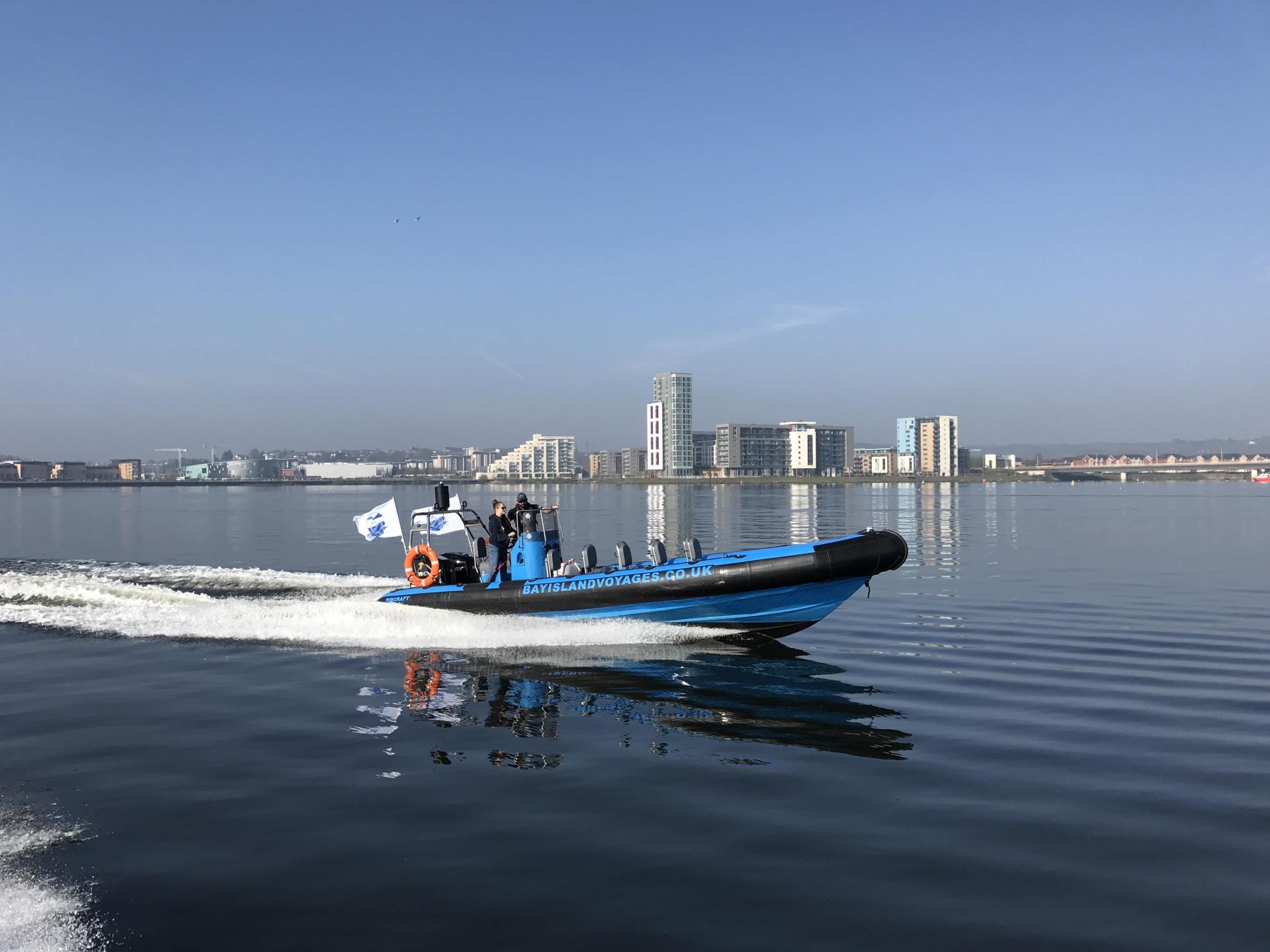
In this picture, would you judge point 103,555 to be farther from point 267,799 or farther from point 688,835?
point 688,835

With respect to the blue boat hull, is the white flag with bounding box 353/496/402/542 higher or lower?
higher

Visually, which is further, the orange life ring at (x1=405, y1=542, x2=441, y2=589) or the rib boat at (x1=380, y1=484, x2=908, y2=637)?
the orange life ring at (x1=405, y1=542, x2=441, y2=589)

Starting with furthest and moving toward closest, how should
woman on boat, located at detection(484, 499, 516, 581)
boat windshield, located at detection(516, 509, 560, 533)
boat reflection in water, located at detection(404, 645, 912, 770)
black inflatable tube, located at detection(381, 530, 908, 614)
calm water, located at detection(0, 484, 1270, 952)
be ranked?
woman on boat, located at detection(484, 499, 516, 581) < boat windshield, located at detection(516, 509, 560, 533) < black inflatable tube, located at detection(381, 530, 908, 614) < boat reflection in water, located at detection(404, 645, 912, 770) < calm water, located at detection(0, 484, 1270, 952)

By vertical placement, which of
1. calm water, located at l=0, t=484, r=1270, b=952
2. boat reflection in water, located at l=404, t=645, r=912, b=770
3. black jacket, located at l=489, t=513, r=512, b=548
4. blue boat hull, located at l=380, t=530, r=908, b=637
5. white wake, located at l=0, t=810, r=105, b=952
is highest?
black jacket, located at l=489, t=513, r=512, b=548

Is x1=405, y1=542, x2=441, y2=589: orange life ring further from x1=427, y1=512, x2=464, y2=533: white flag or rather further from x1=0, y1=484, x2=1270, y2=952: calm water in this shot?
x1=0, y1=484, x2=1270, y2=952: calm water

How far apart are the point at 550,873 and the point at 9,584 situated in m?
20.0

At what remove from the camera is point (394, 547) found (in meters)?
33.4

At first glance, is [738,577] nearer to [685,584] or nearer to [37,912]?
[685,584]

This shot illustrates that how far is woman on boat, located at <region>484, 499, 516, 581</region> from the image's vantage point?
15781 mm

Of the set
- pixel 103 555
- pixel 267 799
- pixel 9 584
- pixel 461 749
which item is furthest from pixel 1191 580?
pixel 103 555

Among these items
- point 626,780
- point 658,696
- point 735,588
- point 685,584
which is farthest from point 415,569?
point 626,780

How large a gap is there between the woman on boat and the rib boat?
0.04 meters

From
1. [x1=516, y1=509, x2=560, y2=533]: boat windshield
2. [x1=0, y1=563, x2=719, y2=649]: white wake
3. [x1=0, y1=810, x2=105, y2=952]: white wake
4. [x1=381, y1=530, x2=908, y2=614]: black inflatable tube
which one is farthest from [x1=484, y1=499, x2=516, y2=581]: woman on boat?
[x1=0, y1=810, x2=105, y2=952]: white wake

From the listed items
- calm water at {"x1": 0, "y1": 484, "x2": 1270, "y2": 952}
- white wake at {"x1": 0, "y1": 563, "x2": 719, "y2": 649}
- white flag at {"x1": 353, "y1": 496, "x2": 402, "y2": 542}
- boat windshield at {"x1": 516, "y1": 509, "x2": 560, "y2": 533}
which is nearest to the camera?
calm water at {"x1": 0, "y1": 484, "x2": 1270, "y2": 952}
